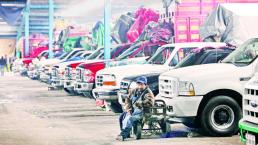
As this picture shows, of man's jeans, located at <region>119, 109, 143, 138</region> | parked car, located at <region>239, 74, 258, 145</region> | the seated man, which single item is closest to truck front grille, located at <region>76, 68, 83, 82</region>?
the seated man

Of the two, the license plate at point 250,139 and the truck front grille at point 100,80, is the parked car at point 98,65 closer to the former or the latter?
the truck front grille at point 100,80

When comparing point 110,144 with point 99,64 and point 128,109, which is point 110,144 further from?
point 99,64

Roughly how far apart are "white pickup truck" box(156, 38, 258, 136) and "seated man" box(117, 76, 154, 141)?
0.40 meters

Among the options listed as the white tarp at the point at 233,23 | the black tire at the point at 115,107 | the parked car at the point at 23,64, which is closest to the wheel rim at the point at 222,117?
the black tire at the point at 115,107

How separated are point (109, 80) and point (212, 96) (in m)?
4.73

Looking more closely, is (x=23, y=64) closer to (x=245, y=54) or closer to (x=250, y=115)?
(x=245, y=54)

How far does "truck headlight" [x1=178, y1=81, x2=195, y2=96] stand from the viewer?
9930 millimetres

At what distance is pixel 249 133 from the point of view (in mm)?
7254

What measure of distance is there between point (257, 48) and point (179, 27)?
10645 mm

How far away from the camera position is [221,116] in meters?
10.0

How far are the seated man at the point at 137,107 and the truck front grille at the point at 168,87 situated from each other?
0.38 m

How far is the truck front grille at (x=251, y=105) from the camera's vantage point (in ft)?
23.8

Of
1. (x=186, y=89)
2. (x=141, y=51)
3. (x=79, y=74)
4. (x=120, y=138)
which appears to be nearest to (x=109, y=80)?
(x=141, y=51)

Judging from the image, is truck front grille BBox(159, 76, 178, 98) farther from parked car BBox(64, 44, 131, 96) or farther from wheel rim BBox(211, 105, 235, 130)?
parked car BBox(64, 44, 131, 96)
